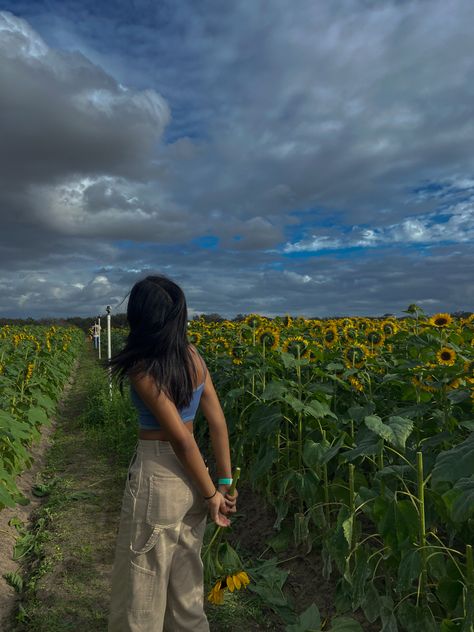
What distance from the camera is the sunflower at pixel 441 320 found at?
4301 mm

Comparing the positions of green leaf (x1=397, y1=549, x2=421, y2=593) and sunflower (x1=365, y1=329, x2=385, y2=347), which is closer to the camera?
green leaf (x1=397, y1=549, x2=421, y2=593)

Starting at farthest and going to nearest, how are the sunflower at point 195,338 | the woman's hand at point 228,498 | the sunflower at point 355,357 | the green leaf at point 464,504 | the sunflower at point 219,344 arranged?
1. the sunflower at point 195,338
2. the sunflower at point 219,344
3. the sunflower at point 355,357
4. the woman's hand at point 228,498
5. the green leaf at point 464,504

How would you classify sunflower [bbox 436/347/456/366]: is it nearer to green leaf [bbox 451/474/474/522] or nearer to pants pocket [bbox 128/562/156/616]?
green leaf [bbox 451/474/474/522]

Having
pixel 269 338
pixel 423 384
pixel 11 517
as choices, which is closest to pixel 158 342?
pixel 423 384

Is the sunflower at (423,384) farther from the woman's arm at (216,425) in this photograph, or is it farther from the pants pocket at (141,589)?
the pants pocket at (141,589)

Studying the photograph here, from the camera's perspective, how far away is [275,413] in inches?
158

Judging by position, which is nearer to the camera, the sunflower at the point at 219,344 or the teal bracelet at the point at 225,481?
the teal bracelet at the point at 225,481

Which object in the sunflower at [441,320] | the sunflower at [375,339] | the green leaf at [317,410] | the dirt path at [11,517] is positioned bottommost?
the dirt path at [11,517]

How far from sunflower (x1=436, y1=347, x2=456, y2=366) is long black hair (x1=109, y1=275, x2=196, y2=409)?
6.17 feet

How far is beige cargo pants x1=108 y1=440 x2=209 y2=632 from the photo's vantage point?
2352 millimetres

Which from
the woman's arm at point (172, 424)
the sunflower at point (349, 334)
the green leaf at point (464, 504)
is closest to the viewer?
the green leaf at point (464, 504)

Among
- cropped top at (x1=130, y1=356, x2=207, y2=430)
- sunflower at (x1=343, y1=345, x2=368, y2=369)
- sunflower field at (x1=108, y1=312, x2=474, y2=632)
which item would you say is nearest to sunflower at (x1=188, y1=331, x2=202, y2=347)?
sunflower field at (x1=108, y1=312, x2=474, y2=632)

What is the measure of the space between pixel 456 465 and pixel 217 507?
1010 mm

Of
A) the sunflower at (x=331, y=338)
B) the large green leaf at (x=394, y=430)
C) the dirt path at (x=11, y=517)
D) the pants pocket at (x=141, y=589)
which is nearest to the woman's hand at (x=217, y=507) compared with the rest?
the pants pocket at (x=141, y=589)
